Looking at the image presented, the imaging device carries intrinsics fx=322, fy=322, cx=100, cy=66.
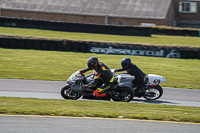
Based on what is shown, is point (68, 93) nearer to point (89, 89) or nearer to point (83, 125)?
point (89, 89)

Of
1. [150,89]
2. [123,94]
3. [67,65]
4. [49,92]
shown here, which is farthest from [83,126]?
[67,65]

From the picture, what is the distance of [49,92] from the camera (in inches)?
447

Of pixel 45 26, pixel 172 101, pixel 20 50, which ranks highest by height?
pixel 45 26

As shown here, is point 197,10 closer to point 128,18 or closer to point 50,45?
point 128,18

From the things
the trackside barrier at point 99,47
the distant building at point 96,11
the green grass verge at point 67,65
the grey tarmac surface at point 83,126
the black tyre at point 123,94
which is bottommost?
the grey tarmac surface at point 83,126

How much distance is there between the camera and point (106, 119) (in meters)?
7.57

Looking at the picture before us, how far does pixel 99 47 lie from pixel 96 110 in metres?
13.2

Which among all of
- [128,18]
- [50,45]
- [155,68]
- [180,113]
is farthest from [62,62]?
[128,18]

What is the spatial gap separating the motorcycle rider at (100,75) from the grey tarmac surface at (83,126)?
259cm

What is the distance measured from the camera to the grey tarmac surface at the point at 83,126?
661cm

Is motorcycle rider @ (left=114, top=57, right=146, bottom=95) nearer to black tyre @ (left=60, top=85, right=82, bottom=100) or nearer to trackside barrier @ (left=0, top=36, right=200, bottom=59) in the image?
black tyre @ (left=60, top=85, right=82, bottom=100)

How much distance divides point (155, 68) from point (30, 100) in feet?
33.2

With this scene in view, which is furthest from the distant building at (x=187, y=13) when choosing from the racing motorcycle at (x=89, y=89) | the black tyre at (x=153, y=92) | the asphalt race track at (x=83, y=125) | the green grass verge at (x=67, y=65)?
the asphalt race track at (x=83, y=125)

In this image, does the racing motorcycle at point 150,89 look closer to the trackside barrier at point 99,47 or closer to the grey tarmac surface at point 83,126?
the grey tarmac surface at point 83,126
